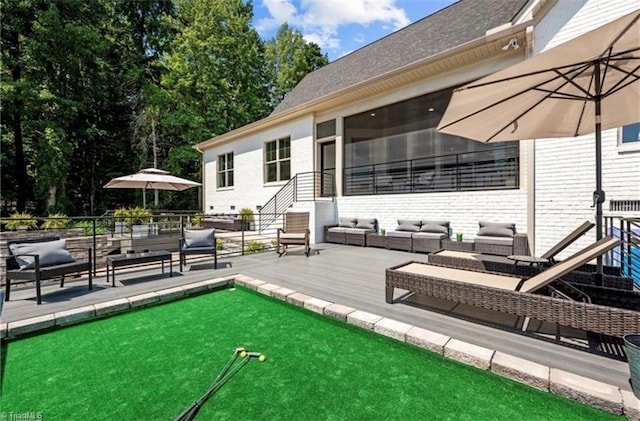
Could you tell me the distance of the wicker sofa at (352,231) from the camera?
8.59 meters

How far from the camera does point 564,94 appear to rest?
3.30 metres

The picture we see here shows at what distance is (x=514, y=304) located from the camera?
267 centimetres

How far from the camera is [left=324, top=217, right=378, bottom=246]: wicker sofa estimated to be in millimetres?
8586

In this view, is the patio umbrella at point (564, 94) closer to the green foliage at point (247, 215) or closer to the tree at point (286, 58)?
the green foliage at point (247, 215)

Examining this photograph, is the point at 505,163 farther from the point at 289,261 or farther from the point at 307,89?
the point at 307,89

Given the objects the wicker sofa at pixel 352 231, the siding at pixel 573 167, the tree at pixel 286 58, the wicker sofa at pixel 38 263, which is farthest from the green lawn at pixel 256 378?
the tree at pixel 286 58

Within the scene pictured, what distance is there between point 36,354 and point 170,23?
24230 mm

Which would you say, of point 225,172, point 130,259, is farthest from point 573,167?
point 225,172

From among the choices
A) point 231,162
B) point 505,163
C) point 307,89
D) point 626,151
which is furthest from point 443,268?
point 231,162

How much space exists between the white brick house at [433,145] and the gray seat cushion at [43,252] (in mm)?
6129

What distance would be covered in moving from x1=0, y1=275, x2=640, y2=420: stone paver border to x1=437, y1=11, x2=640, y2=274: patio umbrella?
5.73 ft

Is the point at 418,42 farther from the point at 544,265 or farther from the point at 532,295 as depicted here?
the point at 532,295

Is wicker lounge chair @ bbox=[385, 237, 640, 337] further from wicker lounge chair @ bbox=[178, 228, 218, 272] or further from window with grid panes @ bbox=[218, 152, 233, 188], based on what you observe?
window with grid panes @ bbox=[218, 152, 233, 188]

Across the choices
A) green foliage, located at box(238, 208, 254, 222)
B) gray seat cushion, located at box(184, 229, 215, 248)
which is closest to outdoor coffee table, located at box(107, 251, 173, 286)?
gray seat cushion, located at box(184, 229, 215, 248)
